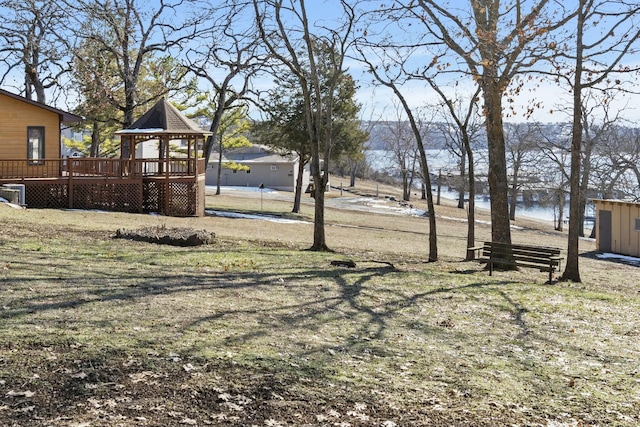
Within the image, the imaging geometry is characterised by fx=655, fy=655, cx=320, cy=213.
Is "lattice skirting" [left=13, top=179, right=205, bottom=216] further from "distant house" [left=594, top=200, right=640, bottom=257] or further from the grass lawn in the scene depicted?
"distant house" [left=594, top=200, right=640, bottom=257]

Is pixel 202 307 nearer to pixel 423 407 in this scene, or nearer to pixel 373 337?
pixel 373 337

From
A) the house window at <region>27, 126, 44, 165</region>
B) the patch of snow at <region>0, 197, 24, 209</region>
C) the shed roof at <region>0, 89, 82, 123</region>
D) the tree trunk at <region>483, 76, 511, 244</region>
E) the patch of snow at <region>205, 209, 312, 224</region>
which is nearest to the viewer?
the tree trunk at <region>483, 76, 511, 244</region>

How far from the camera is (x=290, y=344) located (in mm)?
7105

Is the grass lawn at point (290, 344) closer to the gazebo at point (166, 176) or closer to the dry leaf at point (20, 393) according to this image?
the dry leaf at point (20, 393)

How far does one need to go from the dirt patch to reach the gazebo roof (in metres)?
11.1

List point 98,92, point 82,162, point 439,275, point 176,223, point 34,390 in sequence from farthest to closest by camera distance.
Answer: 1. point 98,92
2. point 82,162
3. point 176,223
4. point 439,275
5. point 34,390

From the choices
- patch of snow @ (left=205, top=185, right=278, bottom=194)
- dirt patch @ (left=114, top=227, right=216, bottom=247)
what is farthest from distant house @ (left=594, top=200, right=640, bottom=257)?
patch of snow @ (left=205, top=185, right=278, bottom=194)

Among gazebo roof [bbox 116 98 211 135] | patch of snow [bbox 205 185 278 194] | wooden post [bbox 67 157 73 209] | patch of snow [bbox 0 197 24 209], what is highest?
gazebo roof [bbox 116 98 211 135]

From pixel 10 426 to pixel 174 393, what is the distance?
127 cm

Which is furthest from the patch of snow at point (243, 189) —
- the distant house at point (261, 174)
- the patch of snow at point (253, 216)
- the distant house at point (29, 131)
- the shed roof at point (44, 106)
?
the distant house at point (29, 131)

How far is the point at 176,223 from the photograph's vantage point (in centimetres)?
2278

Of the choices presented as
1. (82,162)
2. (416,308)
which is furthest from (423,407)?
(82,162)

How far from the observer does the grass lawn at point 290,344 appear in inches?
209

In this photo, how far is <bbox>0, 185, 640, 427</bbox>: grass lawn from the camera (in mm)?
5305
